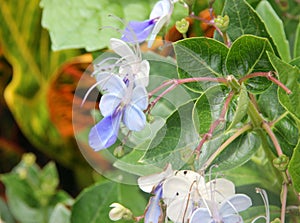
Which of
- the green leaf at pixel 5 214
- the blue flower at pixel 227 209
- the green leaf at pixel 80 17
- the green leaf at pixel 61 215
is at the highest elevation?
the blue flower at pixel 227 209

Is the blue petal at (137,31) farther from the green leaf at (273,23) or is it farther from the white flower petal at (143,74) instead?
the green leaf at (273,23)

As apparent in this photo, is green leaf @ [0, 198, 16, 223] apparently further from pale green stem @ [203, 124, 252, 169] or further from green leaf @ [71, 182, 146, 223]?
pale green stem @ [203, 124, 252, 169]

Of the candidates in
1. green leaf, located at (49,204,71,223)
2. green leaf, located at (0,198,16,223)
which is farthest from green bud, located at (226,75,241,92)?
green leaf, located at (0,198,16,223)

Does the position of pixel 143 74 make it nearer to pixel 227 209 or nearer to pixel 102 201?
pixel 227 209

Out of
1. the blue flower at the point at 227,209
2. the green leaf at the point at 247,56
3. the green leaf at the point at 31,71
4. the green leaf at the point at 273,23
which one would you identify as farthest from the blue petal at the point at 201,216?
the green leaf at the point at 31,71

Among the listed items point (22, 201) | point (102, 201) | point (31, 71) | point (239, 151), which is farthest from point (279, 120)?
point (31, 71)

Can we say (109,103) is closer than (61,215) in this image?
Yes
